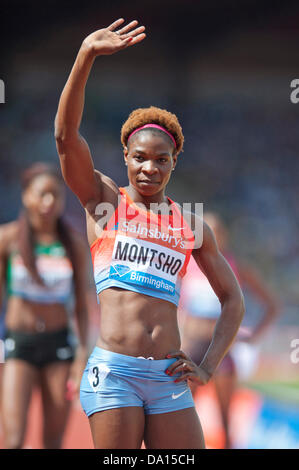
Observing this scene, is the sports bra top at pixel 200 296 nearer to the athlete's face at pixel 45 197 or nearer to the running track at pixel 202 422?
the running track at pixel 202 422

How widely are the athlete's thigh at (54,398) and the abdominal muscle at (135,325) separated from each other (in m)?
1.82

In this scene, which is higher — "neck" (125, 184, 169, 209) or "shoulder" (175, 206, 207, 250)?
"neck" (125, 184, 169, 209)

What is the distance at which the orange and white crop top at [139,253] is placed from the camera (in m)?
2.53

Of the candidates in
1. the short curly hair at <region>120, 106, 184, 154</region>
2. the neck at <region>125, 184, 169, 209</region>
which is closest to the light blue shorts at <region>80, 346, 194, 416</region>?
the neck at <region>125, 184, 169, 209</region>

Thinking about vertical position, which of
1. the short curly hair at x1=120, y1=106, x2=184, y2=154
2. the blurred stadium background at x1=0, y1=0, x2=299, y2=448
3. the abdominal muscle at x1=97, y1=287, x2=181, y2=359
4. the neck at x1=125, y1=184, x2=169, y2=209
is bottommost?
the abdominal muscle at x1=97, y1=287, x2=181, y2=359

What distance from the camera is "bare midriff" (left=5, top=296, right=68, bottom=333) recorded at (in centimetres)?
434

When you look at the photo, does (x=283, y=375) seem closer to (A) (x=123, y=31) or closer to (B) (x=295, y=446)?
(B) (x=295, y=446)

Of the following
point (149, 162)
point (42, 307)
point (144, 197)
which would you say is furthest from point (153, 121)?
point (42, 307)

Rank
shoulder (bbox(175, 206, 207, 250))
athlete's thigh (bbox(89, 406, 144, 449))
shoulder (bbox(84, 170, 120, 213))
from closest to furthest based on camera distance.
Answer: athlete's thigh (bbox(89, 406, 144, 449)), shoulder (bbox(84, 170, 120, 213)), shoulder (bbox(175, 206, 207, 250))

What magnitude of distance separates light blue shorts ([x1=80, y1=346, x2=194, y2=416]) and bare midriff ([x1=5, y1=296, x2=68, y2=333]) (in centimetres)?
190

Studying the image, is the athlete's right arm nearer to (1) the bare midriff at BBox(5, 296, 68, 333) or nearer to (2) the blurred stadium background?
(1) the bare midriff at BBox(5, 296, 68, 333)

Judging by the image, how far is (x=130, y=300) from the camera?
2.49m

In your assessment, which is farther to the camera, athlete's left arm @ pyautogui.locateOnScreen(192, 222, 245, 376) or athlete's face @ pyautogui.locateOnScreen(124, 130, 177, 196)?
athlete's left arm @ pyautogui.locateOnScreen(192, 222, 245, 376)

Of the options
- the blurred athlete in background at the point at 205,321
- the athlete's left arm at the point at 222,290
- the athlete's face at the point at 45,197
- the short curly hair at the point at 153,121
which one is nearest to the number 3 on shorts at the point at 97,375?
the athlete's left arm at the point at 222,290
